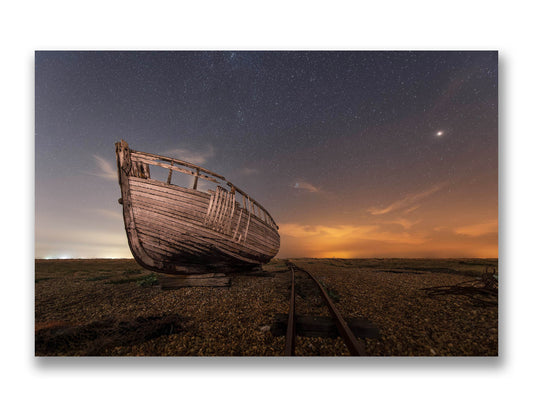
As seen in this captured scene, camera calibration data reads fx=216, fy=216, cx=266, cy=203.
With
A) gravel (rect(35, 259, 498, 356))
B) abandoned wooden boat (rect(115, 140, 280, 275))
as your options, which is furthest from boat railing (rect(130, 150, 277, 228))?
gravel (rect(35, 259, 498, 356))

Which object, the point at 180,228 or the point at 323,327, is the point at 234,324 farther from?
the point at 180,228

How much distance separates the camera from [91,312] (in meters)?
3.40

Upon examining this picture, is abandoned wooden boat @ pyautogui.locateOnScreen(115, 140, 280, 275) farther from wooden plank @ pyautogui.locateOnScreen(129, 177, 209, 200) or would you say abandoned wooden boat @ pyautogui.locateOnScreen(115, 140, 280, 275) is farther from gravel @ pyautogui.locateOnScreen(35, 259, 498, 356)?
gravel @ pyautogui.locateOnScreen(35, 259, 498, 356)

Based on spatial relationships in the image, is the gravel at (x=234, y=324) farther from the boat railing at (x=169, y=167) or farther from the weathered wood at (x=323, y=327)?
the boat railing at (x=169, y=167)

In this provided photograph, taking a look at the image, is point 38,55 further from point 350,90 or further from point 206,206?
point 350,90

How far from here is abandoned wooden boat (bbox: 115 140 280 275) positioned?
4.44m

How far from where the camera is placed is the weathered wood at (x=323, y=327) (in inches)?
100

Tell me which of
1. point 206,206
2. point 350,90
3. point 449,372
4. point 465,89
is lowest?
point 449,372

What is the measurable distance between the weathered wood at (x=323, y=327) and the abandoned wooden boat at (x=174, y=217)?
269cm

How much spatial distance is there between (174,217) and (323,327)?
3.51 m

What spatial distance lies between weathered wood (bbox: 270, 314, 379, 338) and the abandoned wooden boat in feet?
8.82
